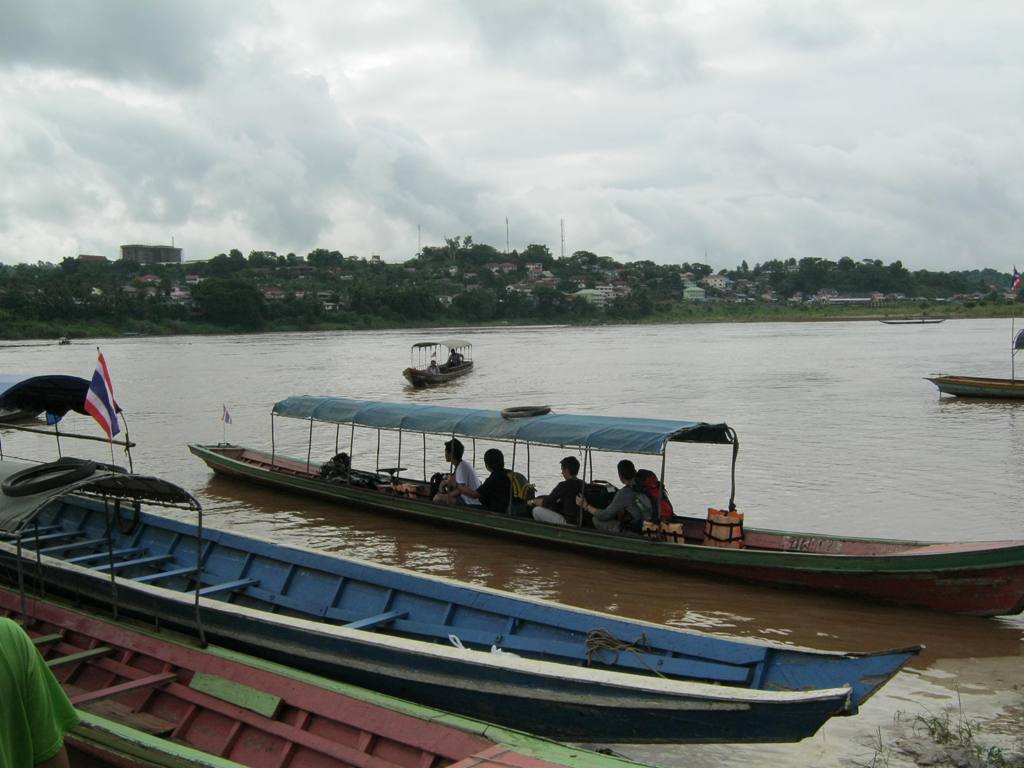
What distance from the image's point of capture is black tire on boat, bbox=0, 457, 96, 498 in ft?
19.5

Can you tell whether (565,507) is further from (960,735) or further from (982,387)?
(982,387)

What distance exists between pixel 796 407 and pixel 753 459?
31.0 feet

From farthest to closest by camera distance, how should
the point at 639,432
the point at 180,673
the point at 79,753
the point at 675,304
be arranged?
the point at 675,304
the point at 639,432
the point at 180,673
the point at 79,753

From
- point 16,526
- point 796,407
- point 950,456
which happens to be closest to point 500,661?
point 16,526

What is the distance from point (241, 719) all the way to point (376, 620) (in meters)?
1.31

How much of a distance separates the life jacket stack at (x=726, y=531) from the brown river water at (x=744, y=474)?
1.28ft

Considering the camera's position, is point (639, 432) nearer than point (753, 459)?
Yes

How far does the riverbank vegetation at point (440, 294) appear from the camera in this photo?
74125 mm

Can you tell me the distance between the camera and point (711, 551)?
8.91 metres

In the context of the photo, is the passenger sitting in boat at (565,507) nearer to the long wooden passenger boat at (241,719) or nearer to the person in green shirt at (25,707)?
the long wooden passenger boat at (241,719)

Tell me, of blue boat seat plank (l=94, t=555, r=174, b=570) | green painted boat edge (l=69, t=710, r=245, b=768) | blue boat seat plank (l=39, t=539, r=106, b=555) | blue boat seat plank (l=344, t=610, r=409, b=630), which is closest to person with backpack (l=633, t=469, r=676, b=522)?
blue boat seat plank (l=344, t=610, r=409, b=630)

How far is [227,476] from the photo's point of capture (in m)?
15.3

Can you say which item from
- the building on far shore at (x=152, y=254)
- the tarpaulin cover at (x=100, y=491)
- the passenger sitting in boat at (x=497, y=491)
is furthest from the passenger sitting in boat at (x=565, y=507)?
the building on far shore at (x=152, y=254)

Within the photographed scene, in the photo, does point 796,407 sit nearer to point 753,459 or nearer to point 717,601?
point 753,459
